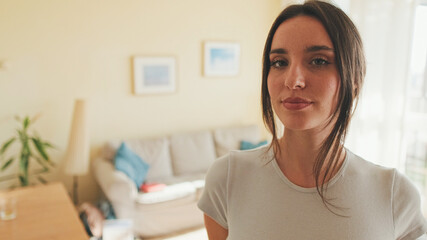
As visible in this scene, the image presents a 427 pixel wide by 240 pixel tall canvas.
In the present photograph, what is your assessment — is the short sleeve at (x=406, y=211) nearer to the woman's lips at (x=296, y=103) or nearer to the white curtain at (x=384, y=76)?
the woman's lips at (x=296, y=103)

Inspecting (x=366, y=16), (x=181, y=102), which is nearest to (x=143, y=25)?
(x=181, y=102)

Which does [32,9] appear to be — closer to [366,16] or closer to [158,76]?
[158,76]

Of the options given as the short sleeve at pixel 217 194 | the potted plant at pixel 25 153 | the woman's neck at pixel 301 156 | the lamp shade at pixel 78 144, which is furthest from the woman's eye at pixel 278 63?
the potted plant at pixel 25 153

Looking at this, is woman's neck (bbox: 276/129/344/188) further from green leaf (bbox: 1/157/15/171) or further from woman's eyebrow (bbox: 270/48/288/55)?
green leaf (bbox: 1/157/15/171)

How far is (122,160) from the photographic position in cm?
314

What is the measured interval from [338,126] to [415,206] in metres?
0.26

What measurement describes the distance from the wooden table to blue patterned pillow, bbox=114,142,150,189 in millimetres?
775

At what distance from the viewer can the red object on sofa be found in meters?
3.05

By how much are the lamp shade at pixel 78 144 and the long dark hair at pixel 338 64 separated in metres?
2.55

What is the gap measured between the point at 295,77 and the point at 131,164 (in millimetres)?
2735

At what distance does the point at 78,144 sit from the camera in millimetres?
2969

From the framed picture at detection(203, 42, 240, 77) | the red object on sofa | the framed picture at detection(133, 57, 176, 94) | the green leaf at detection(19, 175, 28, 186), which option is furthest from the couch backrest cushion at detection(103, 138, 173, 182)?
the framed picture at detection(203, 42, 240, 77)

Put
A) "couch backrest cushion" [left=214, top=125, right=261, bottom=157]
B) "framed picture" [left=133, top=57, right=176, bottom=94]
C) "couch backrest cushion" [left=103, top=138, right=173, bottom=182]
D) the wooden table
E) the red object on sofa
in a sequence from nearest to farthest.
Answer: the wooden table < the red object on sofa < "couch backrest cushion" [left=103, top=138, right=173, bottom=182] < "framed picture" [left=133, top=57, right=176, bottom=94] < "couch backrest cushion" [left=214, top=125, right=261, bottom=157]

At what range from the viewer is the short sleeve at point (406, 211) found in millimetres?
738
